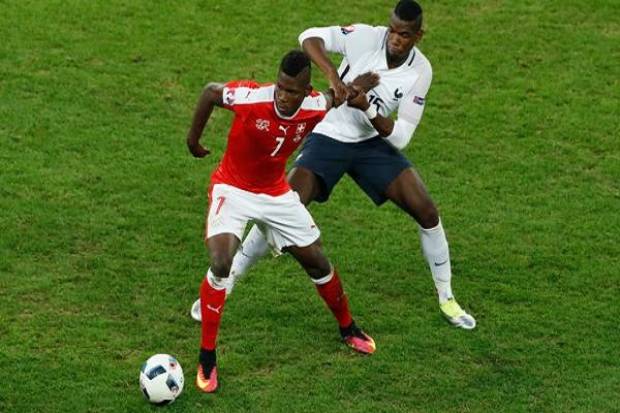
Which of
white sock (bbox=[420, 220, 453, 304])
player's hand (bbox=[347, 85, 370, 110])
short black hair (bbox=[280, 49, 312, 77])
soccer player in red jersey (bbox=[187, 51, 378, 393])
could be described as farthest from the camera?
white sock (bbox=[420, 220, 453, 304])

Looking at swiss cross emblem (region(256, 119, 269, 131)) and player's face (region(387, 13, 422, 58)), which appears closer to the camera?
swiss cross emblem (region(256, 119, 269, 131))

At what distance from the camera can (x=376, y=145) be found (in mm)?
11570

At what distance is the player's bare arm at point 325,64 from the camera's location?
34.8ft

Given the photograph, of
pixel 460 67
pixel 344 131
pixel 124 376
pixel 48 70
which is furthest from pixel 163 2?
pixel 124 376

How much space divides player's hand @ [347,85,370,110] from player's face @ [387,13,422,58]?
700 mm

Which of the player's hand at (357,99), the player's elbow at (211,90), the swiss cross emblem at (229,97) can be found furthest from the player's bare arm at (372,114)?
the player's elbow at (211,90)

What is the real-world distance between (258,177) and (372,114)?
1049 mm

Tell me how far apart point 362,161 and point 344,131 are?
31 cm

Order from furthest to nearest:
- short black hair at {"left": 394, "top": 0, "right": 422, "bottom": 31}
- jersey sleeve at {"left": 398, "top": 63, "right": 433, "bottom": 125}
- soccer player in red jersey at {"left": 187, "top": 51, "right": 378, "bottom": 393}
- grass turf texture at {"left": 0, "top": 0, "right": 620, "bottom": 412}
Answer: jersey sleeve at {"left": 398, "top": 63, "right": 433, "bottom": 125} < short black hair at {"left": 394, "top": 0, "right": 422, "bottom": 31} < grass turf texture at {"left": 0, "top": 0, "right": 620, "bottom": 412} < soccer player in red jersey at {"left": 187, "top": 51, "right": 378, "bottom": 393}

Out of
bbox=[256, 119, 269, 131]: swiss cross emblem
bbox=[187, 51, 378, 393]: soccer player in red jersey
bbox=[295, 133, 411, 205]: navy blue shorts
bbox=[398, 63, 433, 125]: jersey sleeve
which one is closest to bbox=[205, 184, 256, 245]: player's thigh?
bbox=[187, 51, 378, 393]: soccer player in red jersey

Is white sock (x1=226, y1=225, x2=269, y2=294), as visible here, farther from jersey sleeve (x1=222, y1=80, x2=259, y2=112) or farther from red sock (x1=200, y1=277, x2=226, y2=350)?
jersey sleeve (x1=222, y1=80, x2=259, y2=112)

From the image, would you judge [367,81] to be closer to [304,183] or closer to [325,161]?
[325,161]

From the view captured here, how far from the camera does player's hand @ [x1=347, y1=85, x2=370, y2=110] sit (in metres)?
10.6

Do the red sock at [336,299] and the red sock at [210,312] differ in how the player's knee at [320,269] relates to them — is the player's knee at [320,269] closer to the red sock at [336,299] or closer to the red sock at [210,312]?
the red sock at [336,299]
